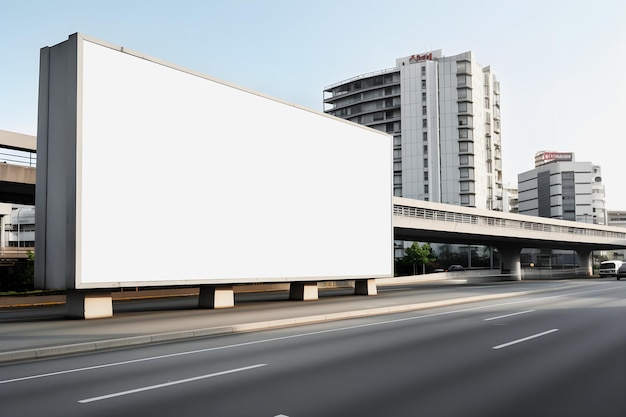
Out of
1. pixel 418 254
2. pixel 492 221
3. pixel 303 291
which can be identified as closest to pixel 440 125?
pixel 418 254

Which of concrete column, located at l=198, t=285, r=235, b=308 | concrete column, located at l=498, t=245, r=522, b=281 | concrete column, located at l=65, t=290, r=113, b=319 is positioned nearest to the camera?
concrete column, located at l=65, t=290, r=113, b=319

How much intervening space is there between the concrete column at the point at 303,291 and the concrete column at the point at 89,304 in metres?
11.0

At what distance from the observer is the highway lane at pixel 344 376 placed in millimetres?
6785

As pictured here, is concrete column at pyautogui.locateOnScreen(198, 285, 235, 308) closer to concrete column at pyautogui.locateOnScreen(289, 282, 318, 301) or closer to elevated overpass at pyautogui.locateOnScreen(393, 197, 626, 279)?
concrete column at pyautogui.locateOnScreen(289, 282, 318, 301)

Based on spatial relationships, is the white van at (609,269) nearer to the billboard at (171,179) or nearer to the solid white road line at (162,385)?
the billboard at (171,179)

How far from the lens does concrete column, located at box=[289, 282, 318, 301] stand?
28.6 meters

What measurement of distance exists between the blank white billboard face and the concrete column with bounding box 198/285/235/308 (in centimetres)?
119

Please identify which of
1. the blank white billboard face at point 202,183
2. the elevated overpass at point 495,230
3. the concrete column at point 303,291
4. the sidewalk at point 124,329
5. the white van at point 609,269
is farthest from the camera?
the white van at point 609,269

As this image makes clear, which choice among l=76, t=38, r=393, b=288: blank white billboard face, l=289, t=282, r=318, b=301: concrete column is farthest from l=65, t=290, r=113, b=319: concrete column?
l=289, t=282, r=318, b=301: concrete column

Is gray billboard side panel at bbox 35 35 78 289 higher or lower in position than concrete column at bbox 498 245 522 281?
higher

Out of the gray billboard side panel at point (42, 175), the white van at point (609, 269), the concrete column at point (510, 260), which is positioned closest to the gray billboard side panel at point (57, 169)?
the gray billboard side panel at point (42, 175)

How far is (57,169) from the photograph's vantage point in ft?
62.0

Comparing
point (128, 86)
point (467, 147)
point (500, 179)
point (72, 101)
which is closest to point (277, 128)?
point (128, 86)

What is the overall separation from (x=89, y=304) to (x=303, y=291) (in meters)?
11.8
